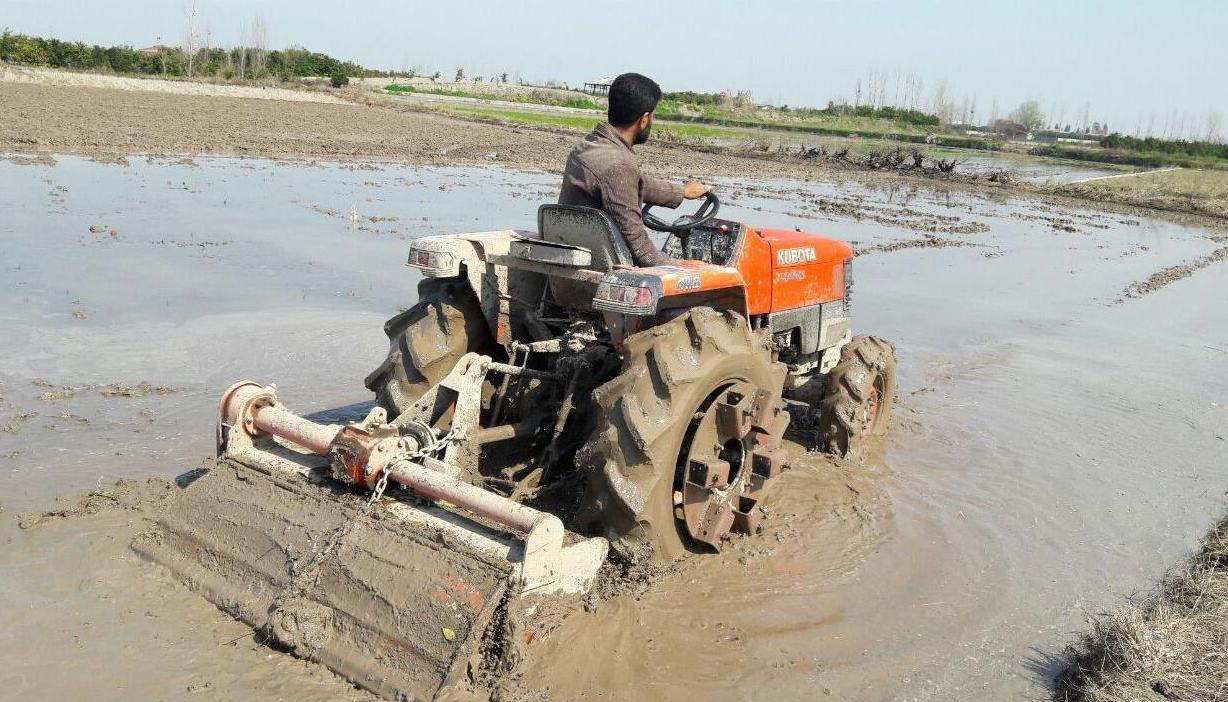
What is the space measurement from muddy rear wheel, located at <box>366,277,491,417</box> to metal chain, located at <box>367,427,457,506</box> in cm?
42

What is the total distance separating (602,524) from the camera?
4.14 meters

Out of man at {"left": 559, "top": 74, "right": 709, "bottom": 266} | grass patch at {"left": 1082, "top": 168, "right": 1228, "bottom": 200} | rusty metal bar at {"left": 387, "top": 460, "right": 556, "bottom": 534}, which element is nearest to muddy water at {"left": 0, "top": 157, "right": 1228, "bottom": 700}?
→ rusty metal bar at {"left": 387, "top": 460, "right": 556, "bottom": 534}

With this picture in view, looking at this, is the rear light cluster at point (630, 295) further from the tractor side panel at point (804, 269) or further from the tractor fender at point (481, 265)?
the tractor side panel at point (804, 269)

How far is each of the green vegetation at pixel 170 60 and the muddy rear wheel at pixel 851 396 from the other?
54.1 metres

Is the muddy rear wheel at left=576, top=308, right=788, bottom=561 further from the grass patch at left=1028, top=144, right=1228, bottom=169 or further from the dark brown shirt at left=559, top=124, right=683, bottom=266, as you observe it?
the grass patch at left=1028, top=144, right=1228, bottom=169

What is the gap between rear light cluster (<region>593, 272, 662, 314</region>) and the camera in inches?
159

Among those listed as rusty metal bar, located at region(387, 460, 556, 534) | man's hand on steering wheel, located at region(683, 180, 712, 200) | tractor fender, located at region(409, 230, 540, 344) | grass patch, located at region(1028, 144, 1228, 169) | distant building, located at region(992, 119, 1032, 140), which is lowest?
rusty metal bar, located at region(387, 460, 556, 534)

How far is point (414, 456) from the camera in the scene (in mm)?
4070

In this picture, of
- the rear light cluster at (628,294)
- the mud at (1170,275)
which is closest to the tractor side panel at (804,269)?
the rear light cluster at (628,294)

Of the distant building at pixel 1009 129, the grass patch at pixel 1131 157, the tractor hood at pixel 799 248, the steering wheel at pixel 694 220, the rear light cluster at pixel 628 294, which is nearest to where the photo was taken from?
the rear light cluster at pixel 628 294

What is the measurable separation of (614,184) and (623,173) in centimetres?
7

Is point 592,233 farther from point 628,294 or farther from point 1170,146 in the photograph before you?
point 1170,146

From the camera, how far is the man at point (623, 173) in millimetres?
4508

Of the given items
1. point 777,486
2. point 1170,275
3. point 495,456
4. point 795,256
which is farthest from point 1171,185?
point 495,456
